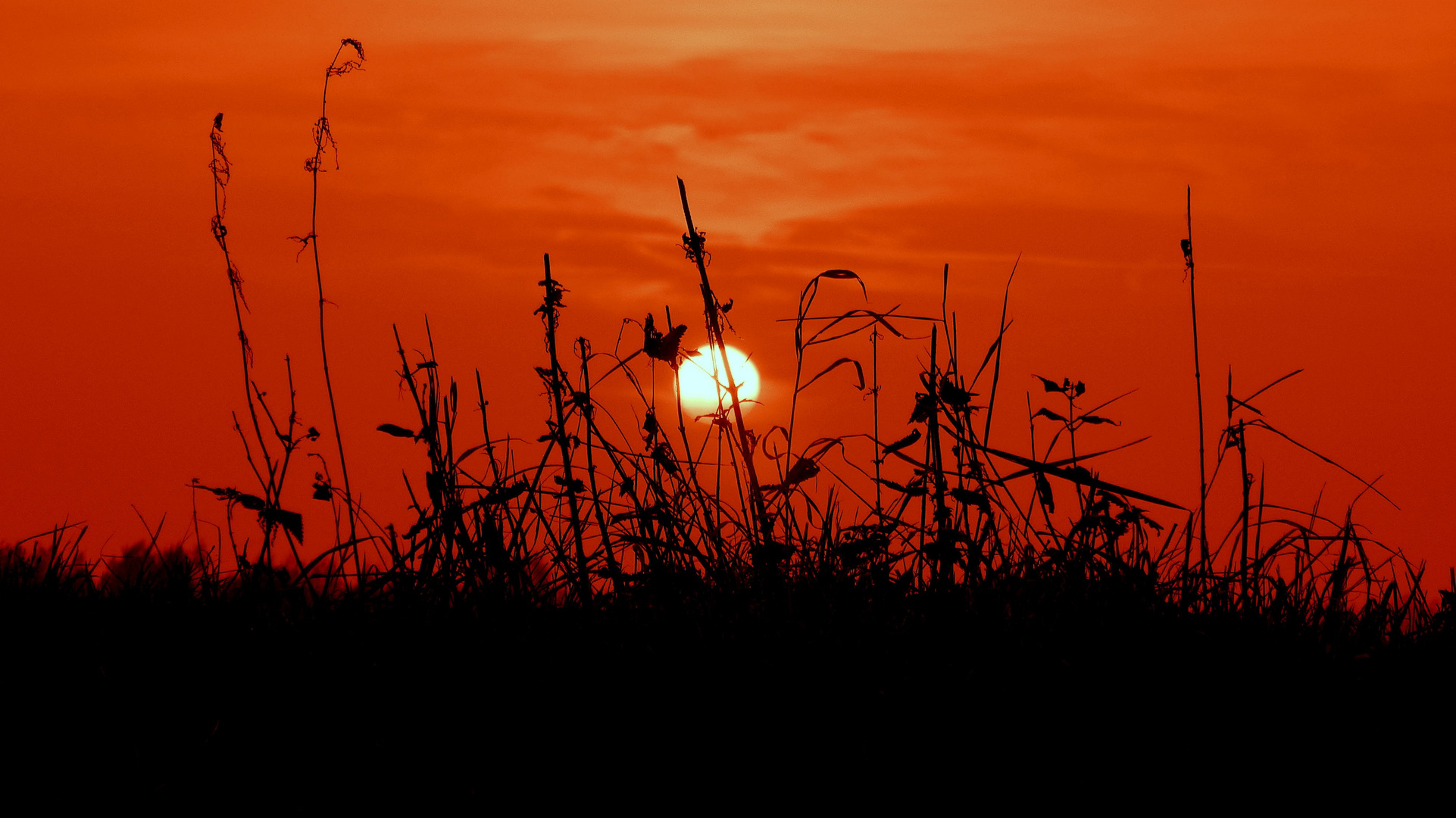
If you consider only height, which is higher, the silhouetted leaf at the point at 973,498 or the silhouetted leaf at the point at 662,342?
the silhouetted leaf at the point at 662,342

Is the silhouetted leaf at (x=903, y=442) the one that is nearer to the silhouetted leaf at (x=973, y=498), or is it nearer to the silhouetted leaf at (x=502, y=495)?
the silhouetted leaf at (x=973, y=498)

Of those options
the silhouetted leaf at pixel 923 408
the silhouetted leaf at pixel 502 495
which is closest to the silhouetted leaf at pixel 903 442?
the silhouetted leaf at pixel 923 408

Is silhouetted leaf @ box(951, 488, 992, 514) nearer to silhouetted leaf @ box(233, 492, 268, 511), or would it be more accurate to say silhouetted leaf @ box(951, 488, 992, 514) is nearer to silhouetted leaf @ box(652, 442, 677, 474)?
silhouetted leaf @ box(652, 442, 677, 474)

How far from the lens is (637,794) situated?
2.32m

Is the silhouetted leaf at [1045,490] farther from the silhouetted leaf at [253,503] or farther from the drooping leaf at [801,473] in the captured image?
the silhouetted leaf at [253,503]

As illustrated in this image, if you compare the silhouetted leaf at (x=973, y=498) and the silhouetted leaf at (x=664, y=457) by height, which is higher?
the silhouetted leaf at (x=664, y=457)

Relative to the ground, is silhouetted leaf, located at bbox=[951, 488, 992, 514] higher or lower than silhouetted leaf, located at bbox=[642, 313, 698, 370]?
lower

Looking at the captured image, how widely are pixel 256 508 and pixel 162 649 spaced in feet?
1.64

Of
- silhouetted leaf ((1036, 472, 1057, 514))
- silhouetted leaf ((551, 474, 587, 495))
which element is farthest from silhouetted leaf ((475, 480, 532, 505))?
silhouetted leaf ((1036, 472, 1057, 514))

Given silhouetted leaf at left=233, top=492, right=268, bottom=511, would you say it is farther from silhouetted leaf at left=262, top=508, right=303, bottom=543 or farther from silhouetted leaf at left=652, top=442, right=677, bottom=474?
silhouetted leaf at left=652, top=442, right=677, bottom=474

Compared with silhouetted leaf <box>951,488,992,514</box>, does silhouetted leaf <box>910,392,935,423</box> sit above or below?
above

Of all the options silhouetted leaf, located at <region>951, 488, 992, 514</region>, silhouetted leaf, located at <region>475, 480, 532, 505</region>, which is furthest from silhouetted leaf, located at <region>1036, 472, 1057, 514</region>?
silhouetted leaf, located at <region>475, 480, 532, 505</region>

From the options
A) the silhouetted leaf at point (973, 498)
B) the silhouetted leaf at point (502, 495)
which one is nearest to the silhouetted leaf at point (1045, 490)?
the silhouetted leaf at point (973, 498)

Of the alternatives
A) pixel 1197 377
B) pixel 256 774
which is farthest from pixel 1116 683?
pixel 256 774
